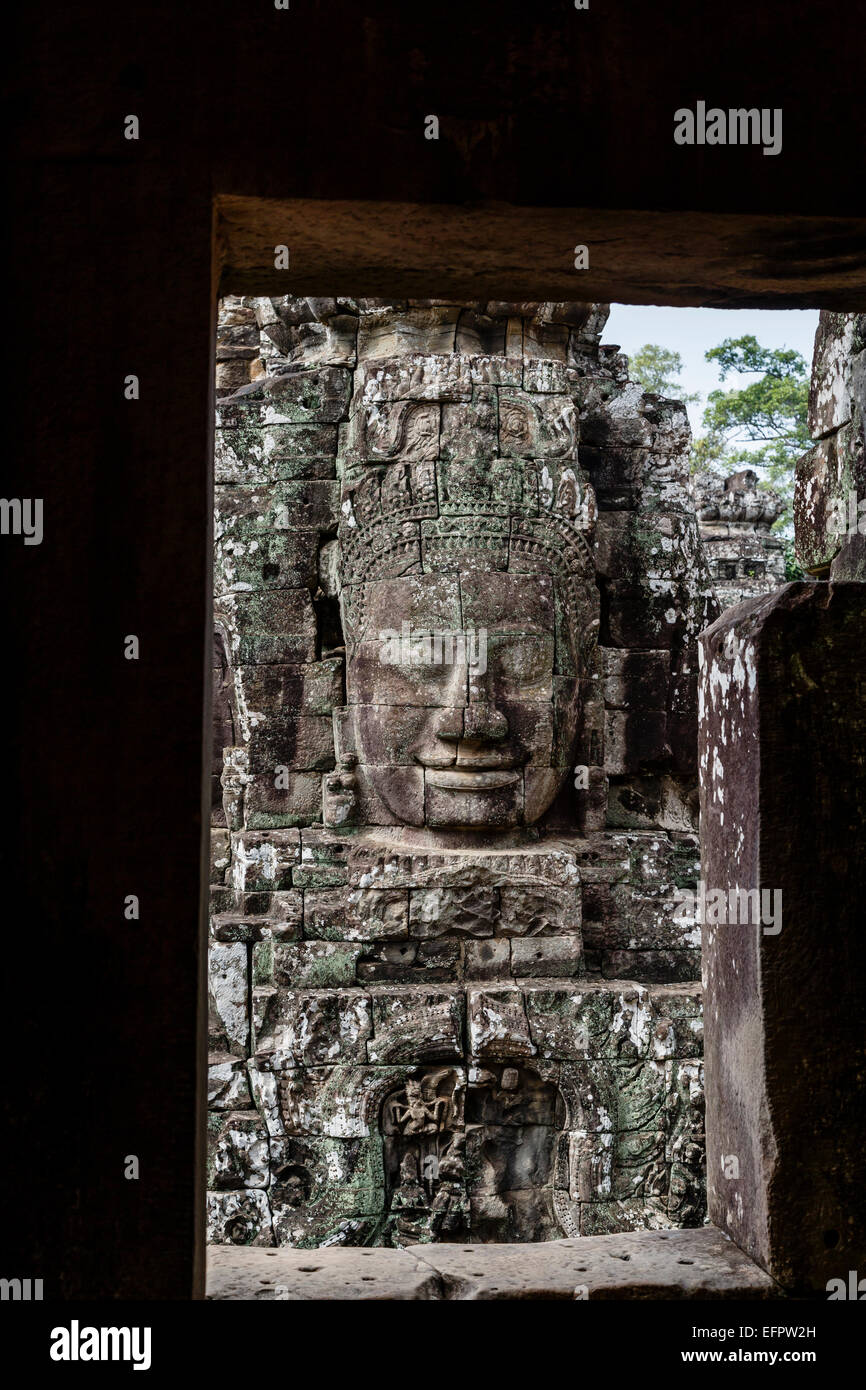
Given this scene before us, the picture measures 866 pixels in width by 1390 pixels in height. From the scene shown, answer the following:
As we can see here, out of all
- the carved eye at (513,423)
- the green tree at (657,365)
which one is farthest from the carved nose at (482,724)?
the green tree at (657,365)

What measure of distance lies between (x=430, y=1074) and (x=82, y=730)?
17.4ft

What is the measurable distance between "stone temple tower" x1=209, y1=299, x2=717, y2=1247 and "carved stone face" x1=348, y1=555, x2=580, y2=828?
2 cm

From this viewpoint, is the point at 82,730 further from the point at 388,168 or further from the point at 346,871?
the point at 346,871

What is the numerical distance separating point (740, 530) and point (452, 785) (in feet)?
28.0

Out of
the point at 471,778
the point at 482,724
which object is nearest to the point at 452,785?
the point at 471,778

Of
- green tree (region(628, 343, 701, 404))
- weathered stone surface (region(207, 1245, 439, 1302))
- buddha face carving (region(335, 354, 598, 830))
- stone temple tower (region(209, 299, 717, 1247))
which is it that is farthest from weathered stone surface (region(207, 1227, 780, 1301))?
green tree (region(628, 343, 701, 404))

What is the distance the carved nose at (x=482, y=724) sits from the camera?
7.25 metres

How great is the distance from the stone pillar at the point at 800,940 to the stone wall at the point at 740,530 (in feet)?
38.4

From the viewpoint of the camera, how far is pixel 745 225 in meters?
2.44

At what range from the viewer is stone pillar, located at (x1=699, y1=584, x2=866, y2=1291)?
8.39 feet

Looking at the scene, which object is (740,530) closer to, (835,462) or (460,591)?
(460,591)

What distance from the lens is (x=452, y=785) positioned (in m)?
7.44

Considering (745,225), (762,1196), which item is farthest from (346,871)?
(745,225)

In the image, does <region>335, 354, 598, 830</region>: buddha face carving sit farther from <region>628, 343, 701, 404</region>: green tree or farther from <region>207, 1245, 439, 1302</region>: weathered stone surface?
<region>628, 343, 701, 404</region>: green tree
